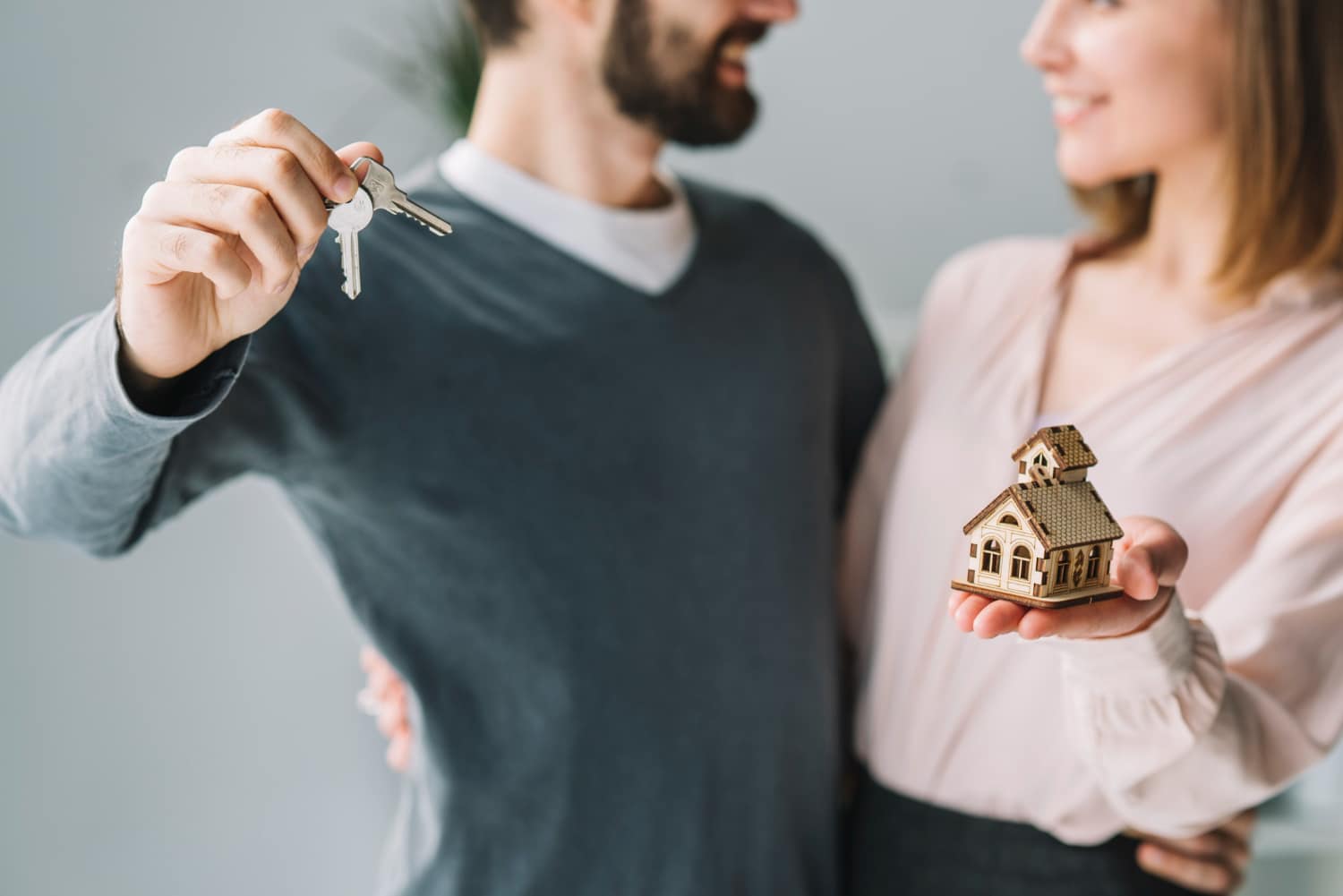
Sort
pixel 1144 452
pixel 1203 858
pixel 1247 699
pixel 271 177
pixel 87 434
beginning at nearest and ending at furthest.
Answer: pixel 271 177 < pixel 87 434 < pixel 1247 699 < pixel 1144 452 < pixel 1203 858

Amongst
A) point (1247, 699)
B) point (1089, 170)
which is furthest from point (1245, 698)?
point (1089, 170)

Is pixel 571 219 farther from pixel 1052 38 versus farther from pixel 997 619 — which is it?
pixel 997 619

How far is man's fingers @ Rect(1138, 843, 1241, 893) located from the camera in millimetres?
935

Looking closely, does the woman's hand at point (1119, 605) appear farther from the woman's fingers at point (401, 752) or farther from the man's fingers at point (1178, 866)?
the woman's fingers at point (401, 752)

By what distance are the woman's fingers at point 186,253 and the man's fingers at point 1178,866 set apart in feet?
2.63

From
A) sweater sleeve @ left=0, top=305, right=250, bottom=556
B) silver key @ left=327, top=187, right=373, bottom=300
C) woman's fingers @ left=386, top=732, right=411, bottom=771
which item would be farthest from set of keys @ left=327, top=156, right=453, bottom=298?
woman's fingers @ left=386, top=732, right=411, bottom=771

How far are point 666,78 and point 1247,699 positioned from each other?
659mm

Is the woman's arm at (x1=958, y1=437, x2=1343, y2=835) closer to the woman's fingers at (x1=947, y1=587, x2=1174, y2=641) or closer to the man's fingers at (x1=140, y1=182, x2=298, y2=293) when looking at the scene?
Answer: the woman's fingers at (x1=947, y1=587, x2=1174, y2=641)

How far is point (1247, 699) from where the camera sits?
725mm

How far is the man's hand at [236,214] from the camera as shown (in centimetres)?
50

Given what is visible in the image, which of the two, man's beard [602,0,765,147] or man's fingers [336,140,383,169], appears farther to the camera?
man's beard [602,0,765,147]

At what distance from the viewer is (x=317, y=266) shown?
81cm

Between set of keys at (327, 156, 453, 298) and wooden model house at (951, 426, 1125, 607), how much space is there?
0.30 m

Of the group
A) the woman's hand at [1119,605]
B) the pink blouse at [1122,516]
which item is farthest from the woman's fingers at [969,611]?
the pink blouse at [1122,516]
